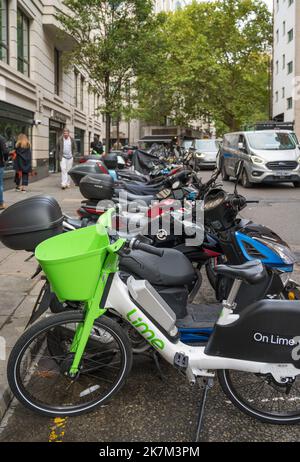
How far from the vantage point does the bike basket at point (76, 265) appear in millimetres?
2877

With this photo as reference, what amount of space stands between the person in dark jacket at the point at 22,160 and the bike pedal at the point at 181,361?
11.4m

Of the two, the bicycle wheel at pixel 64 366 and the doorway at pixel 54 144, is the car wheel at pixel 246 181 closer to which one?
the doorway at pixel 54 144

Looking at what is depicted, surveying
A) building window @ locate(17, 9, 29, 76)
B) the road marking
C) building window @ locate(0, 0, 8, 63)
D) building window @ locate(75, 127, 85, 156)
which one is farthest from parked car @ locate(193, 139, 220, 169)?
the road marking

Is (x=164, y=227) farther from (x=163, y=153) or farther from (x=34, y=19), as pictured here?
(x=34, y=19)

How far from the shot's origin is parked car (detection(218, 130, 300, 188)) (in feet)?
50.3

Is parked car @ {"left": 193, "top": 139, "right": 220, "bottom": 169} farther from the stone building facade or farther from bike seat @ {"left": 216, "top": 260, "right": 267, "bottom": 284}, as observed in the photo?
bike seat @ {"left": 216, "top": 260, "right": 267, "bottom": 284}

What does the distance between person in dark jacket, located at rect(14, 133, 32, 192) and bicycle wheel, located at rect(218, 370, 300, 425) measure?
11397 millimetres

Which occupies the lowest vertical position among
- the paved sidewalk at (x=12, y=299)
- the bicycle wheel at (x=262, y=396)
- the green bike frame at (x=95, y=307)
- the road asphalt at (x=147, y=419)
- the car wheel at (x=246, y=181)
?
the road asphalt at (x=147, y=419)

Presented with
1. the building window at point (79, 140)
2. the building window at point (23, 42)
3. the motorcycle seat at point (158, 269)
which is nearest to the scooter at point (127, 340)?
the motorcycle seat at point (158, 269)

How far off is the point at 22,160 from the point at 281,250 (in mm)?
10786

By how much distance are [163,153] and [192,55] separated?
25.5 metres

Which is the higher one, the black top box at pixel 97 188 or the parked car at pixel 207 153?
the parked car at pixel 207 153

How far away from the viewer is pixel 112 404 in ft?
10.7
